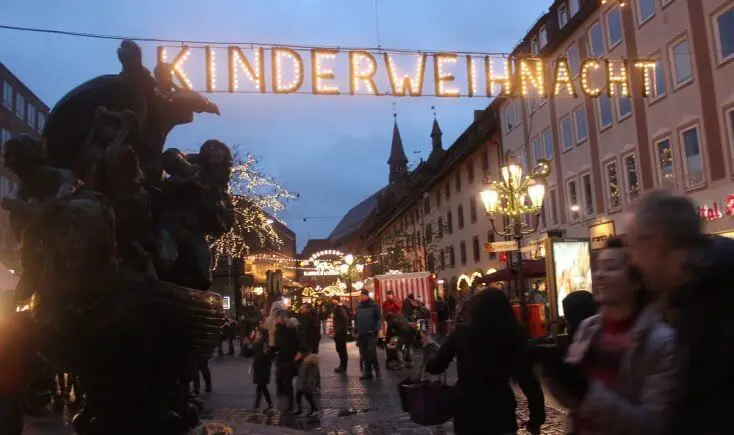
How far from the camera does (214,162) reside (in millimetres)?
5207

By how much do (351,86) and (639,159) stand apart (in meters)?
15.8

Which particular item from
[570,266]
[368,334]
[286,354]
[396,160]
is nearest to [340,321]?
[368,334]

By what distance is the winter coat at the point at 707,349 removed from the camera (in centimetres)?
164

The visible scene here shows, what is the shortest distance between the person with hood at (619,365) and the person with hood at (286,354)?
8.24m

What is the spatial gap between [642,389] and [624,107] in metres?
25.6

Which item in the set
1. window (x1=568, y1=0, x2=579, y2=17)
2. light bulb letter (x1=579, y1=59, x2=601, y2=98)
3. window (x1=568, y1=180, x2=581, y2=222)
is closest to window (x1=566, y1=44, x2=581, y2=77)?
window (x1=568, y1=0, x2=579, y2=17)

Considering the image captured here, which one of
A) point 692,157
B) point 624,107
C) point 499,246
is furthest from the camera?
point 624,107

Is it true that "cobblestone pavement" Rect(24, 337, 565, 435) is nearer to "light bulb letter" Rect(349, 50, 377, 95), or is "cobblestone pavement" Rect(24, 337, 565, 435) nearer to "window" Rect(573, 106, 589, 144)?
"light bulb letter" Rect(349, 50, 377, 95)

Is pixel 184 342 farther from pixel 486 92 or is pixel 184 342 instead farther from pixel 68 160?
pixel 486 92

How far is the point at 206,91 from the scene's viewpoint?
39.5 ft

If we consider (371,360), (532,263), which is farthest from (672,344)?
(532,263)

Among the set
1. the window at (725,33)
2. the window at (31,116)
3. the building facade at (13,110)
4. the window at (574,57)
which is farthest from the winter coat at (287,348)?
the window at (31,116)

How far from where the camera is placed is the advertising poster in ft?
48.2

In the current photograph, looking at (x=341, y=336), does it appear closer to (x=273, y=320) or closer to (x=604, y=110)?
(x=273, y=320)
